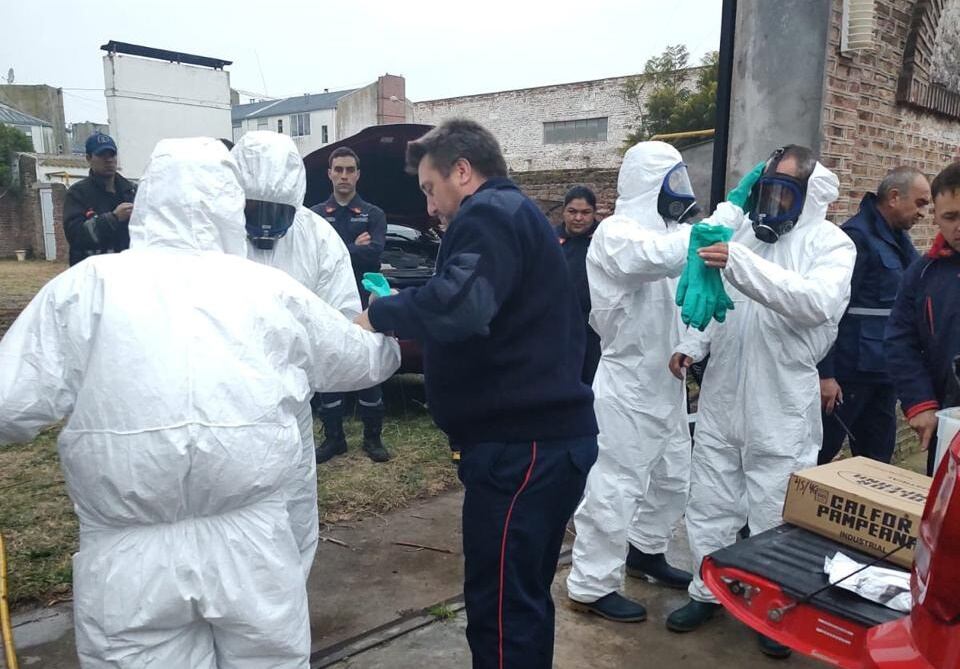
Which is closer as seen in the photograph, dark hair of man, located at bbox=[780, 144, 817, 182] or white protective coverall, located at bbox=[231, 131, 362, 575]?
white protective coverall, located at bbox=[231, 131, 362, 575]

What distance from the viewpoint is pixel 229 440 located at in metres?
1.71

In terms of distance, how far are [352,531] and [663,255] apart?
7.21ft

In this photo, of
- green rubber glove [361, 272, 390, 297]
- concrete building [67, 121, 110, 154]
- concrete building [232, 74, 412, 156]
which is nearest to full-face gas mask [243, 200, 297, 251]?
green rubber glove [361, 272, 390, 297]

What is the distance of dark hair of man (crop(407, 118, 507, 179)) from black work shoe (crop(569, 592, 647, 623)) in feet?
6.40

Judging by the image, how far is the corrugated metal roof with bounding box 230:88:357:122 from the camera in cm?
4544

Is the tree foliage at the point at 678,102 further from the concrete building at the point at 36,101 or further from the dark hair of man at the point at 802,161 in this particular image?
the concrete building at the point at 36,101

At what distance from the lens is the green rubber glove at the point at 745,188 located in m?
3.26

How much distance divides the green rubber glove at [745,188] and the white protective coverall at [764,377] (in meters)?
0.15

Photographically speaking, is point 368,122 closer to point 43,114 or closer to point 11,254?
point 11,254

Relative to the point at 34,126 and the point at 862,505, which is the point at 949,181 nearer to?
the point at 862,505

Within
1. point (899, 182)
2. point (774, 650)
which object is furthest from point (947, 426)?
point (899, 182)

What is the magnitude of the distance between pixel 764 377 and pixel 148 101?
30.7 meters

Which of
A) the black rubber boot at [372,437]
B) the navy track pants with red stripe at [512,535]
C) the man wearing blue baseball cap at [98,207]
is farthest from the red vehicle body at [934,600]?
the man wearing blue baseball cap at [98,207]

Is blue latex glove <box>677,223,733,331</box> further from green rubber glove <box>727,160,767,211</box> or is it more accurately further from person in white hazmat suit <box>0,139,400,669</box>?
person in white hazmat suit <box>0,139,400,669</box>
